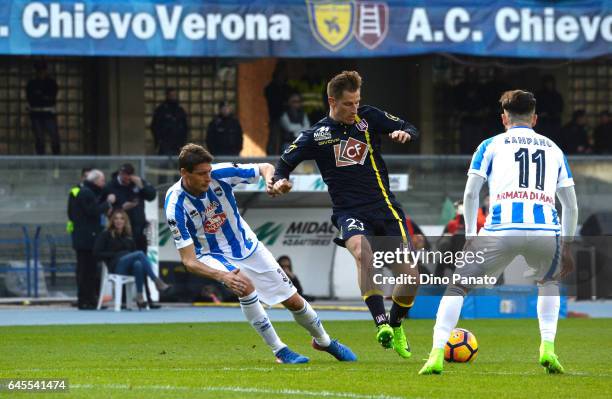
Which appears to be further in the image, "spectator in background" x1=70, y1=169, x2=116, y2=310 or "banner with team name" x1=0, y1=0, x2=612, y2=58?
"banner with team name" x1=0, y1=0, x2=612, y2=58

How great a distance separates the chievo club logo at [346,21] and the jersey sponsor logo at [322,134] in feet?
37.4

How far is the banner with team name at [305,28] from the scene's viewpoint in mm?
21516

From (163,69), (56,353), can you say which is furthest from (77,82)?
(56,353)

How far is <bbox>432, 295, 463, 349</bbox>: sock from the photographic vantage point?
9.22 metres

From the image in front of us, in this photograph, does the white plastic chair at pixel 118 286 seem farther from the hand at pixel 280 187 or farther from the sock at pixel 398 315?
the hand at pixel 280 187

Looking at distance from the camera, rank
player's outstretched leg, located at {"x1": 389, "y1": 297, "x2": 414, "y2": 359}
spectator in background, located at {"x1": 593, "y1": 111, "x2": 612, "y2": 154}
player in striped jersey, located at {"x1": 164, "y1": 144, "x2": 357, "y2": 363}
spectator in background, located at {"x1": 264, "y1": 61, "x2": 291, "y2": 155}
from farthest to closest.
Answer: spectator in background, located at {"x1": 593, "y1": 111, "x2": 612, "y2": 154}, spectator in background, located at {"x1": 264, "y1": 61, "x2": 291, "y2": 155}, player's outstretched leg, located at {"x1": 389, "y1": 297, "x2": 414, "y2": 359}, player in striped jersey, located at {"x1": 164, "y1": 144, "x2": 357, "y2": 363}

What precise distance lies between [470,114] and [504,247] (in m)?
17.4

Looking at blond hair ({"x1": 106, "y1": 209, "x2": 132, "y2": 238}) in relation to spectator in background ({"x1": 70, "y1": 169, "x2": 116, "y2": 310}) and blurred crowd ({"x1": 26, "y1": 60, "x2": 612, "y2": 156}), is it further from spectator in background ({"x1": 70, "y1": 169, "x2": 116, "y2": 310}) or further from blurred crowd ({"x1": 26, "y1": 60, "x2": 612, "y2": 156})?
blurred crowd ({"x1": 26, "y1": 60, "x2": 612, "y2": 156})

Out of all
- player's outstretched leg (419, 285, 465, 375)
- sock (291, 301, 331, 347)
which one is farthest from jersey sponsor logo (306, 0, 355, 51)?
player's outstretched leg (419, 285, 465, 375)

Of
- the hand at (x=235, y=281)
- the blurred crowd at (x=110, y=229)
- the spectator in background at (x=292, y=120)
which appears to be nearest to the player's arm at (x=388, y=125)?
the hand at (x=235, y=281)

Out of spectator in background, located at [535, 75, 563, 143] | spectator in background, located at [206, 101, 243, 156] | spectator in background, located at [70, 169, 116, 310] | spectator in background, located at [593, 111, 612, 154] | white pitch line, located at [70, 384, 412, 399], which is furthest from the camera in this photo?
spectator in background, located at [593, 111, 612, 154]

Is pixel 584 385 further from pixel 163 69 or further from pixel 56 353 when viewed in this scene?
pixel 163 69

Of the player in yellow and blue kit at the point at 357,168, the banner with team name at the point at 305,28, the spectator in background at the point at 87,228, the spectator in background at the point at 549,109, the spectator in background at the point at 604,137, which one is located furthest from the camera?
the spectator in background at the point at 604,137

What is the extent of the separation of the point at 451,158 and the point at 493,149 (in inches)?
504
